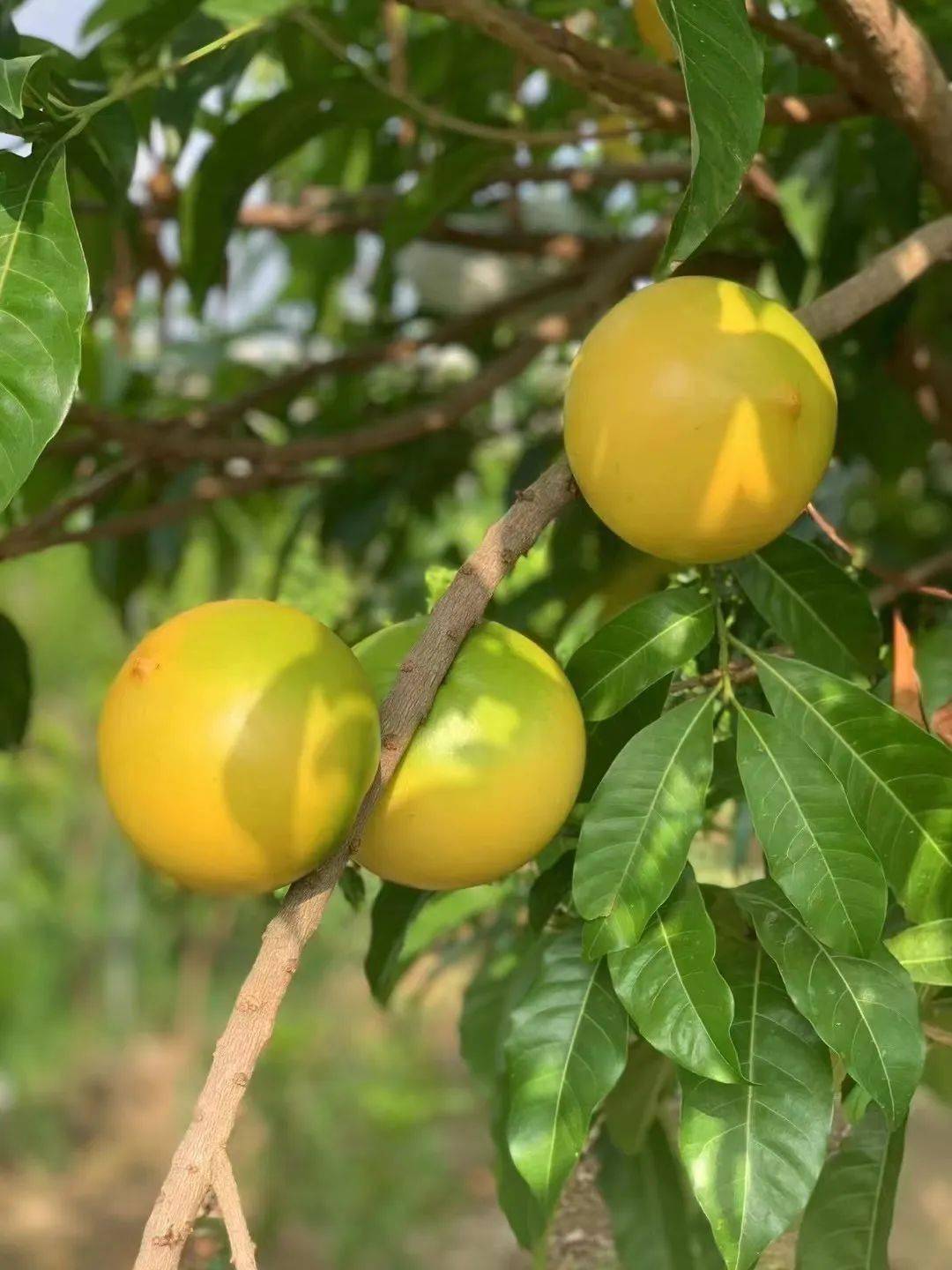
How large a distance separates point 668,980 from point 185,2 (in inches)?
28.7

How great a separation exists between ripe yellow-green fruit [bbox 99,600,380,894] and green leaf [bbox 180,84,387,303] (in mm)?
591

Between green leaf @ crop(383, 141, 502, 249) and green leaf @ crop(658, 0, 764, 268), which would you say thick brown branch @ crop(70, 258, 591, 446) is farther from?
green leaf @ crop(658, 0, 764, 268)

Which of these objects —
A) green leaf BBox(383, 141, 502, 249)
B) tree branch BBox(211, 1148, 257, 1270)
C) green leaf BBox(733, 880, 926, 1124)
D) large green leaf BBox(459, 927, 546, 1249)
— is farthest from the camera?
green leaf BBox(383, 141, 502, 249)

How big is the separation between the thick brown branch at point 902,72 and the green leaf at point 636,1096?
0.54 meters

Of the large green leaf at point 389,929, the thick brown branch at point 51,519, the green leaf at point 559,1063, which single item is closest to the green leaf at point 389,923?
the large green leaf at point 389,929

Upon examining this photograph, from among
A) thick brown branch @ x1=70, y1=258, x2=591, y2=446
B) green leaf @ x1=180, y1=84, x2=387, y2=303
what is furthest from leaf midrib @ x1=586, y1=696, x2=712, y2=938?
thick brown branch @ x1=70, y1=258, x2=591, y2=446

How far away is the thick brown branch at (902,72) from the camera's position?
2.15 ft

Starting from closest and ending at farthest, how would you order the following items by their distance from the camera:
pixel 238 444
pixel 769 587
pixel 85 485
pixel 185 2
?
pixel 769 587, pixel 185 2, pixel 238 444, pixel 85 485

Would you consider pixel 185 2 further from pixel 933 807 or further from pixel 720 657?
pixel 933 807

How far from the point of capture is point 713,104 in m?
0.52

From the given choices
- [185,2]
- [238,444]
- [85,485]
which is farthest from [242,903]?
[185,2]

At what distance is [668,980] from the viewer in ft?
1.78

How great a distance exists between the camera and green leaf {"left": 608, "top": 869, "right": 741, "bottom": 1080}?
52 cm

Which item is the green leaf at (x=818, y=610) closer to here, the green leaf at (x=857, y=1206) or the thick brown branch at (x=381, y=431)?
the green leaf at (x=857, y=1206)
